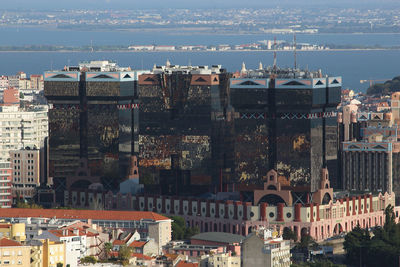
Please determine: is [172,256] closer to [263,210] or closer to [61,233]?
[61,233]

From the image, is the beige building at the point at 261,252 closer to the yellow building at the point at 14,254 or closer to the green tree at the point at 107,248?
the green tree at the point at 107,248

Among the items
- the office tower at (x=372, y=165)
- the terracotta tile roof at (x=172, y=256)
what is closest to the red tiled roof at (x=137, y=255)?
the terracotta tile roof at (x=172, y=256)

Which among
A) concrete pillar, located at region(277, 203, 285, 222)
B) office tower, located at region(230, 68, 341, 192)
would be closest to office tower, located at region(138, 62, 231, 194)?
office tower, located at region(230, 68, 341, 192)

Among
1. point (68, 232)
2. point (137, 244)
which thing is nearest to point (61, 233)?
point (68, 232)

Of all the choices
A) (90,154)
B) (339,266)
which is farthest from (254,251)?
(90,154)

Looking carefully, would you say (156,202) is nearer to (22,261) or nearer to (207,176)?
(207,176)
